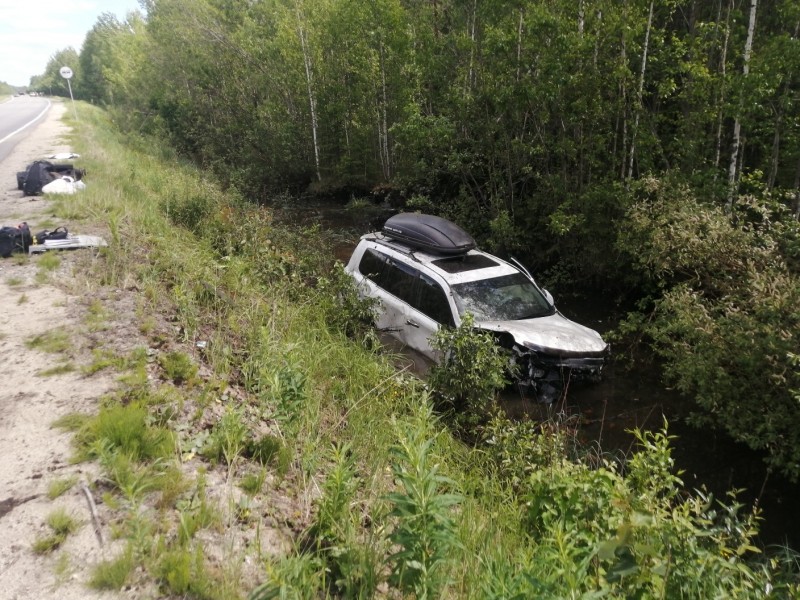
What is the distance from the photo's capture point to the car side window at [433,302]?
6.41 meters

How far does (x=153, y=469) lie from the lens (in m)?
3.36

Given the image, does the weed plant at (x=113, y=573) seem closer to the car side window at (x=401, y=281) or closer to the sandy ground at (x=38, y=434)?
the sandy ground at (x=38, y=434)

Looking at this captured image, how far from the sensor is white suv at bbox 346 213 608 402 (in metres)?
6.11

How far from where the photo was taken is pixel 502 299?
677cm

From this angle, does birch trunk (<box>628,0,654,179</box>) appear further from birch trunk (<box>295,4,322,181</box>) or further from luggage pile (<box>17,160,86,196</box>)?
birch trunk (<box>295,4,322,181</box>)

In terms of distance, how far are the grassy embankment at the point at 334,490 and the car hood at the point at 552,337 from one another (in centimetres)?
115

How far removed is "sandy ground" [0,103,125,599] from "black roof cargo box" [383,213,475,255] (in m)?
4.28

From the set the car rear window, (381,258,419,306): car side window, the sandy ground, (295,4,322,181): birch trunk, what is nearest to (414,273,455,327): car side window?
(381,258,419,306): car side window

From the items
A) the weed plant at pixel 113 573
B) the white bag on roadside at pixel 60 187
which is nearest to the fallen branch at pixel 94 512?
the weed plant at pixel 113 573

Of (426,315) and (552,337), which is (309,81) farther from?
(552,337)

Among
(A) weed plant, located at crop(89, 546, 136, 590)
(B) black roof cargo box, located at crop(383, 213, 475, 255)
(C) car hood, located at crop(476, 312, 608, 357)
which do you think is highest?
(B) black roof cargo box, located at crop(383, 213, 475, 255)

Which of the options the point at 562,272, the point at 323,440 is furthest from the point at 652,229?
the point at 323,440

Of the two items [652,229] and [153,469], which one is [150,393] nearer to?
[153,469]

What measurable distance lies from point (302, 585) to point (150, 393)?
2.37m
